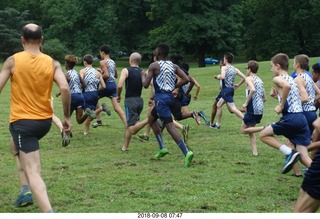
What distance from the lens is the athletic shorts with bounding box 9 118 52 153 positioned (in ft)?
22.1

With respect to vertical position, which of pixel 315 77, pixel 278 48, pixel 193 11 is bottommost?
pixel 278 48

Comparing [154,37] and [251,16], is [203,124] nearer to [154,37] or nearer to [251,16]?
[154,37]

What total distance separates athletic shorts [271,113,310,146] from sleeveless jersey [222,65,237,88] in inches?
255

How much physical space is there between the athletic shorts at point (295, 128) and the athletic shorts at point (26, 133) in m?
3.70

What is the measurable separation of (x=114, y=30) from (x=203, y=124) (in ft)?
159

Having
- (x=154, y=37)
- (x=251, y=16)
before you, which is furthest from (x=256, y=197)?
(x=251, y=16)

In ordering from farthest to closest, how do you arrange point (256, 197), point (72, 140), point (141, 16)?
point (141, 16) < point (72, 140) < point (256, 197)

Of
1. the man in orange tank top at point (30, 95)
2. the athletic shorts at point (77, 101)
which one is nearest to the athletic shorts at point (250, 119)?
the athletic shorts at point (77, 101)

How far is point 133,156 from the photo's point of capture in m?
11.8

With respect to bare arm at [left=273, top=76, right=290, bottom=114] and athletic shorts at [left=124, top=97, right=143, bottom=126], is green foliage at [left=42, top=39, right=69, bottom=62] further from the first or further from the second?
bare arm at [left=273, top=76, right=290, bottom=114]

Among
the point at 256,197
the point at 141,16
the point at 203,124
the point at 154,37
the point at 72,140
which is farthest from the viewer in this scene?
the point at 141,16

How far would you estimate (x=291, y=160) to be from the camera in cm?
849

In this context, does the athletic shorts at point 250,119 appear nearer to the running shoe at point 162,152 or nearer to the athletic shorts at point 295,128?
the running shoe at point 162,152

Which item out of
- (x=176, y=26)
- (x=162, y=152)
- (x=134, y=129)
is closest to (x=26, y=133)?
(x=162, y=152)
